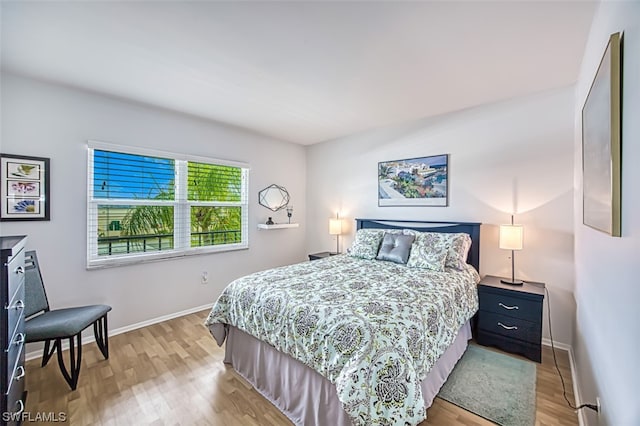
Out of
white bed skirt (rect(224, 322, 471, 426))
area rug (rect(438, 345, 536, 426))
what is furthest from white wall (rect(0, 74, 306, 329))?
area rug (rect(438, 345, 536, 426))

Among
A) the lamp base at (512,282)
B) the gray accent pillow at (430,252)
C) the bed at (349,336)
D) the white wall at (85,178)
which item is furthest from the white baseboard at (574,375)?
the white wall at (85,178)

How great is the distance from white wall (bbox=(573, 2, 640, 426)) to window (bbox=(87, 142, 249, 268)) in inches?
144

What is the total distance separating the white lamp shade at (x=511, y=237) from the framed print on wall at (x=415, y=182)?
788 millimetres

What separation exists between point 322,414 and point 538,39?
2.79 metres

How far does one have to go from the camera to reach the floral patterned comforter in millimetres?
1352

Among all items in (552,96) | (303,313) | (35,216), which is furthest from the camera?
(552,96)

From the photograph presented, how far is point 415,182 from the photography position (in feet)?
11.8

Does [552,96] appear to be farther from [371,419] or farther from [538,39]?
[371,419]

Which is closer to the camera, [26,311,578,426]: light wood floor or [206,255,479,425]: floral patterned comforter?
[206,255,479,425]: floral patterned comforter

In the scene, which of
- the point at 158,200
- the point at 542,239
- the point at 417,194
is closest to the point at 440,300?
the point at 542,239

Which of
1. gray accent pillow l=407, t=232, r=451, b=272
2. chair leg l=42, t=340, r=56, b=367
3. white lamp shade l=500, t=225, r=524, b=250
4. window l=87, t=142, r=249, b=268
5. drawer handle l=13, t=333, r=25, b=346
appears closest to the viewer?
drawer handle l=13, t=333, r=25, b=346

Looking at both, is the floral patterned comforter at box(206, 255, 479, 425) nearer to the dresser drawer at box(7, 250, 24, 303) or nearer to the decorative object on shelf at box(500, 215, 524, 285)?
the decorative object on shelf at box(500, 215, 524, 285)

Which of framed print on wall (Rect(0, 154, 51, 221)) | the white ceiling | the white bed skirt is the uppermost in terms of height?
the white ceiling

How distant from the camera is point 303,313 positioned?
1755 millimetres
